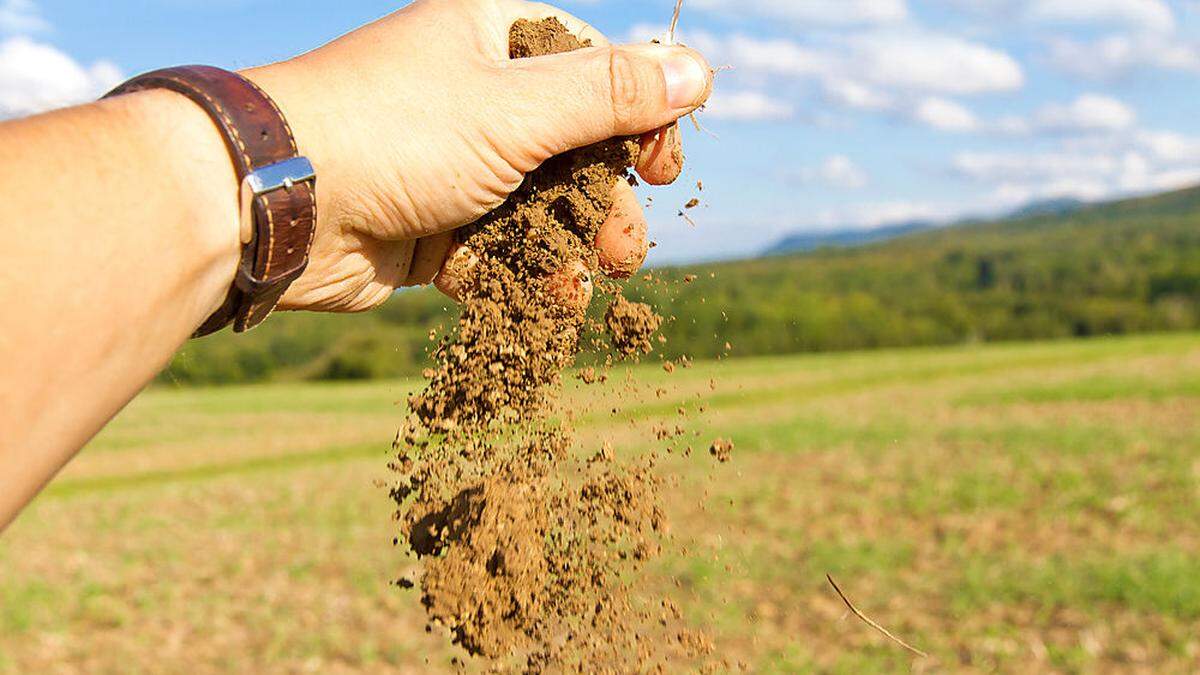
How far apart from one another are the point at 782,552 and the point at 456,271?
896 cm

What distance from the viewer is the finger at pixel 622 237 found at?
3.19m

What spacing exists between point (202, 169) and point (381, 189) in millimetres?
649

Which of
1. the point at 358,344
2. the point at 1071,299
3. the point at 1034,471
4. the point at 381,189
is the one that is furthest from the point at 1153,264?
the point at 381,189

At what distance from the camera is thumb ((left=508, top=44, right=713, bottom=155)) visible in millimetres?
2729

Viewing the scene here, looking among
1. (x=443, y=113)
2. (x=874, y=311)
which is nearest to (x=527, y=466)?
(x=443, y=113)

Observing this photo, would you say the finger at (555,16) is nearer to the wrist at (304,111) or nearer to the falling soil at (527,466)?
the falling soil at (527,466)

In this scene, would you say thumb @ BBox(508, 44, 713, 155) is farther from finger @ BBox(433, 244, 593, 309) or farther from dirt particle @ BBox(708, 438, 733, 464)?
dirt particle @ BBox(708, 438, 733, 464)

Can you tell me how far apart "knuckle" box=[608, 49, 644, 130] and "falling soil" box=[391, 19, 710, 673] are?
181 millimetres

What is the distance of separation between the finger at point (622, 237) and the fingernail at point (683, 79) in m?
0.36

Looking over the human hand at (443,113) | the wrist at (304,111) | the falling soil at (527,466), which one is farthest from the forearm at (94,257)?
the falling soil at (527,466)

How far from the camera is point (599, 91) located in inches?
109

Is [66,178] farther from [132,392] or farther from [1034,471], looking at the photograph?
[1034,471]

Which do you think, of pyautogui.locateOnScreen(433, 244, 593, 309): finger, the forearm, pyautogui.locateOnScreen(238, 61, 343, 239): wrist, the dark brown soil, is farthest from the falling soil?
the forearm

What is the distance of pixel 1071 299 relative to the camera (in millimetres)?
79625
